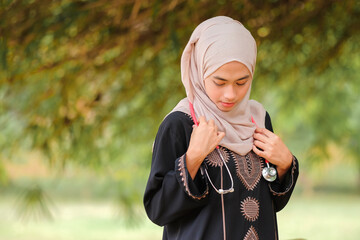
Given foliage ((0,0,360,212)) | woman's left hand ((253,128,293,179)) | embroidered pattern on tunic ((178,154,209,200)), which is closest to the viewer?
embroidered pattern on tunic ((178,154,209,200))

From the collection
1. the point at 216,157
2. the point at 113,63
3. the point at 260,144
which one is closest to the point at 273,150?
the point at 260,144

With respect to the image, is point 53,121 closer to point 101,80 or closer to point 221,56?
point 101,80

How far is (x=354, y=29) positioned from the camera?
9.74 feet

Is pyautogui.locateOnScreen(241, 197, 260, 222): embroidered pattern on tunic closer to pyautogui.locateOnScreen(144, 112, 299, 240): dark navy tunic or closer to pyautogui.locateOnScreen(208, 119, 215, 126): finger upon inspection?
pyautogui.locateOnScreen(144, 112, 299, 240): dark navy tunic

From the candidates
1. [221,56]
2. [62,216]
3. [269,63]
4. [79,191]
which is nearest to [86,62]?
[269,63]

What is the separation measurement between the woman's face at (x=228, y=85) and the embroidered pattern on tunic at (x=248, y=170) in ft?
0.44

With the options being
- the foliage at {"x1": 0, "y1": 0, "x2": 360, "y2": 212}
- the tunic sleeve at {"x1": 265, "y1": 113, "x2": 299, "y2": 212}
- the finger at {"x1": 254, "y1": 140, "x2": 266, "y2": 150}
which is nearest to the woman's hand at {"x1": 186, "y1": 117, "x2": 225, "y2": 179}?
the finger at {"x1": 254, "y1": 140, "x2": 266, "y2": 150}

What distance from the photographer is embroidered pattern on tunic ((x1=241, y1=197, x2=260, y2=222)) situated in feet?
4.99

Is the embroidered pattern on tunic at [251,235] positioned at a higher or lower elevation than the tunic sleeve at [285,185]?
lower

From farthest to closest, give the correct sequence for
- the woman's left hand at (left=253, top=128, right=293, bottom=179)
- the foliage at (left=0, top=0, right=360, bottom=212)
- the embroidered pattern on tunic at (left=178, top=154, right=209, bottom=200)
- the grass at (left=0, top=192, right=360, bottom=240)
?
1. the grass at (left=0, top=192, right=360, bottom=240)
2. the foliage at (left=0, top=0, right=360, bottom=212)
3. the woman's left hand at (left=253, top=128, right=293, bottom=179)
4. the embroidered pattern on tunic at (left=178, top=154, right=209, bottom=200)

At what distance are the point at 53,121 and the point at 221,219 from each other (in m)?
1.82

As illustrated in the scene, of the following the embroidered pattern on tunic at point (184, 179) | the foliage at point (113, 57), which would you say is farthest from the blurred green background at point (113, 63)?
the embroidered pattern on tunic at point (184, 179)

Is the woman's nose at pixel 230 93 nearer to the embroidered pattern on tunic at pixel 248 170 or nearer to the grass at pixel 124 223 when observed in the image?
the embroidered pattern on tunic at pixel 248 170

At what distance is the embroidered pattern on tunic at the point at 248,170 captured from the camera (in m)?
1.53
